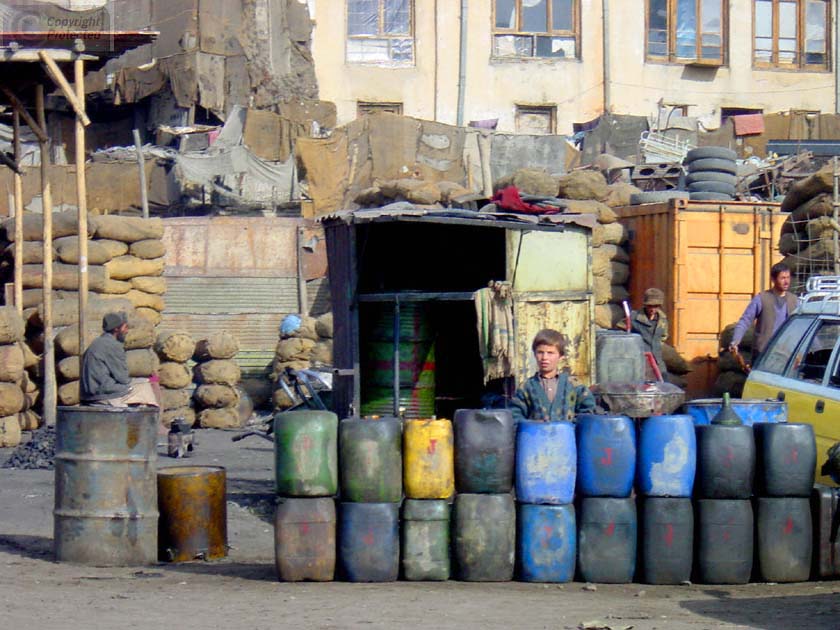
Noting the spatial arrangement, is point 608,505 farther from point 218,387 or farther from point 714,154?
point 714,154

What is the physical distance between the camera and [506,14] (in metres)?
33.0

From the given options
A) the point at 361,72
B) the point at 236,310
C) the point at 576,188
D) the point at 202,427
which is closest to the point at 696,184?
the point at 576,188

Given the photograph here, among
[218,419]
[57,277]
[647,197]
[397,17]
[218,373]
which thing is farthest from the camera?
[397,17]

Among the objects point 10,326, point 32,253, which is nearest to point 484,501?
point 10,326

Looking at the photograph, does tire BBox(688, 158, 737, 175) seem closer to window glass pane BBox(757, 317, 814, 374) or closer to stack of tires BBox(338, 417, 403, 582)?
window glass pane BBox(757, 317, 814, 374)

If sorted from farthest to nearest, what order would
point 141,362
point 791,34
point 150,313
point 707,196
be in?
point 791,34 < point 707,196 < point 150,313 < point 141,362

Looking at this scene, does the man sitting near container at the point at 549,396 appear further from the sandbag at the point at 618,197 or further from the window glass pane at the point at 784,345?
the sandbag at the point at 618,197

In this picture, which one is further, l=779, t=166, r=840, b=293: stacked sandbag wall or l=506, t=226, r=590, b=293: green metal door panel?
l=779, t=166, r=840, b=293: stacked sandbag wall

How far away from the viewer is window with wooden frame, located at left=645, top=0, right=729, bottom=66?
111 ft

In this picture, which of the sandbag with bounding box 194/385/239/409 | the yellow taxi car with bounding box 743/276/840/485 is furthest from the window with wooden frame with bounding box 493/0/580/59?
the yellow taxi car with bounding box 743/276/840/485

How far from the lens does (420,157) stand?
25672mm

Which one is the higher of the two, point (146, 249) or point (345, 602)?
point (146, 249)

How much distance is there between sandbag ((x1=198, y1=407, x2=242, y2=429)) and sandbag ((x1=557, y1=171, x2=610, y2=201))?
224 inches

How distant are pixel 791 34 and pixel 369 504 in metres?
30.2
